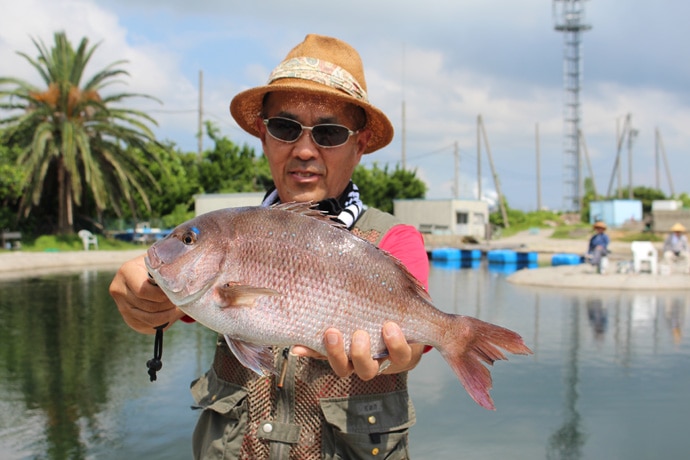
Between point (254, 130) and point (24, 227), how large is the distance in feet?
104

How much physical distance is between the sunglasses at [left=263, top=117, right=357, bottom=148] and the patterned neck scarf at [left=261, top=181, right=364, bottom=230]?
0.23 meters

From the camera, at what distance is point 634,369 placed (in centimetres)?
913

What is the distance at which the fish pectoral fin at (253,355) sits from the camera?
6.37ft

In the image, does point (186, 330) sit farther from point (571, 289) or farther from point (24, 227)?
point (24, 227)

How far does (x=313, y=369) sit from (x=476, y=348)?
656 mm

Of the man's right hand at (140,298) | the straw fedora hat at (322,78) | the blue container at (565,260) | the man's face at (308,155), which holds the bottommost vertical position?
the blue container at (565,260)

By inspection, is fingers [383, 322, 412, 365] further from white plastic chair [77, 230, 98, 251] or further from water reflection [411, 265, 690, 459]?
white plastic chair [77, 230, 98, 251]

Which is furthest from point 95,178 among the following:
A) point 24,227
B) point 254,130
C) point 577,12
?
point 577,12

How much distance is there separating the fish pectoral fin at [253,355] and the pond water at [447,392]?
16.1ft

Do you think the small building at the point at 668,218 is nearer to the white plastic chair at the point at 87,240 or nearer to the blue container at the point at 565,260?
the blue container at the point at 565,260

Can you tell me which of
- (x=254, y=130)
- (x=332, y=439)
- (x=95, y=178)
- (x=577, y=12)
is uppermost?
(x=577, y=12)

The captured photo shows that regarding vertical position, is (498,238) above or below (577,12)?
below

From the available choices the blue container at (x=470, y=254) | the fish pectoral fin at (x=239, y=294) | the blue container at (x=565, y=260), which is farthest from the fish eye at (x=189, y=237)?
the blue container at (x=470, y=254)

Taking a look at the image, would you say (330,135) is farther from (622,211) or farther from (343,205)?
(622,211)
